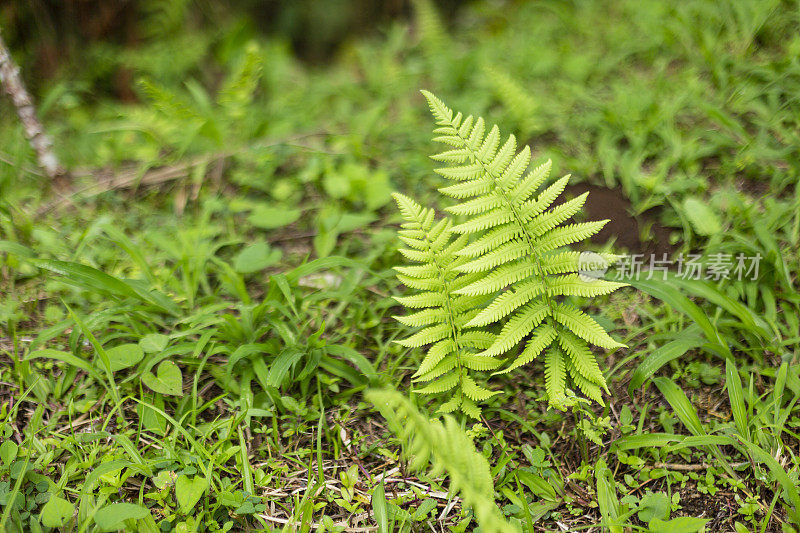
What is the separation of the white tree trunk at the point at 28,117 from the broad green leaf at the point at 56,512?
2397mm

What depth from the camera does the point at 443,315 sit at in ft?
6.34

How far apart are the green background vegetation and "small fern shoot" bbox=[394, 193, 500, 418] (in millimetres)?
167

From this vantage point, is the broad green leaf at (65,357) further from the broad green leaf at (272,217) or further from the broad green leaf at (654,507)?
the broad green leaf at (654,507)

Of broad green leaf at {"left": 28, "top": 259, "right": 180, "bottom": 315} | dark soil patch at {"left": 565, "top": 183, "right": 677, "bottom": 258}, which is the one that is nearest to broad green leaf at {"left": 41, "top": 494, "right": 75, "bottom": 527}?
broad green leaf at {"left": 28, "top": 259, "right": 180, "bottom": 315}

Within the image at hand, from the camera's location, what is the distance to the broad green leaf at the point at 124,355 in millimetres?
2059

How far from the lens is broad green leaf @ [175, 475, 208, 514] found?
164 centimetres

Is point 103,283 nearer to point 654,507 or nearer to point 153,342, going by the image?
point 153,342

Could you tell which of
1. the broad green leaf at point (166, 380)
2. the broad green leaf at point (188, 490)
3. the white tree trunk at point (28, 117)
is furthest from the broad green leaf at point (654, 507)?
the white tree trunk at point (28, 117)

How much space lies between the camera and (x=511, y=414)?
1.94m

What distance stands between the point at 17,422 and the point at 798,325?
3182mm

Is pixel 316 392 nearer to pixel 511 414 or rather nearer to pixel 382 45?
pixel 511 414

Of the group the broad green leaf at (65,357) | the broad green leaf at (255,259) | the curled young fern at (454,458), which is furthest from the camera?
the broad green leaf at (255,259)

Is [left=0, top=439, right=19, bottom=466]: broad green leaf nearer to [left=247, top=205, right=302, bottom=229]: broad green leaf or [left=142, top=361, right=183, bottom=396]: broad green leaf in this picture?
[left=142, top=361, right=183, bottom=396]: broad green leaf

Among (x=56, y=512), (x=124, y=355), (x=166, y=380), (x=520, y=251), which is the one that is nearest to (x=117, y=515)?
(x=56, y=512)
